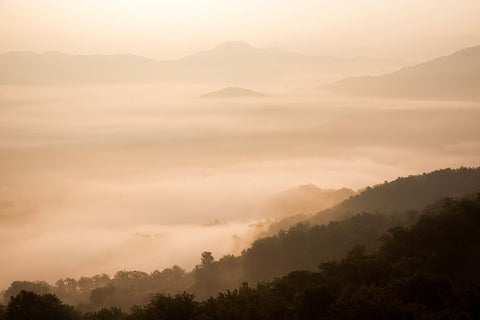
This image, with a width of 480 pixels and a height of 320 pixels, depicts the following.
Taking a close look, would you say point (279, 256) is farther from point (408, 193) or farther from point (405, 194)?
point (408, 193)

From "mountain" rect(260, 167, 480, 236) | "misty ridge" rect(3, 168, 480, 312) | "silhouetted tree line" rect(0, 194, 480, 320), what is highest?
"mountain" rect(260, 167, 480, 236)

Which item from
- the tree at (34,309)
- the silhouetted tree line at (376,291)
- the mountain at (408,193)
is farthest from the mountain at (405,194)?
the tree at (34,309)

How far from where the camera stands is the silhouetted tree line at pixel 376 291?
30641mm

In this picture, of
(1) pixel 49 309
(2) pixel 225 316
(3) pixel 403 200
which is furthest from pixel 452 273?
(3) pixel 403 200

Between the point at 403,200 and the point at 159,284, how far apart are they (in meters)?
53.8

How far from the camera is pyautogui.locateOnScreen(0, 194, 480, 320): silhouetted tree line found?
30.6m

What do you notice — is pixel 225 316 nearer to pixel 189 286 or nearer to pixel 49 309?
pixel 49 309

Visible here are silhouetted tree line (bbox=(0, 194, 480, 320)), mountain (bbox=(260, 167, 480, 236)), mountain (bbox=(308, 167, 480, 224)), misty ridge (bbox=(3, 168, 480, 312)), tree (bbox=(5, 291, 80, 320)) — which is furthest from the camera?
mountain (bbox=(308, 167, 480, 224))

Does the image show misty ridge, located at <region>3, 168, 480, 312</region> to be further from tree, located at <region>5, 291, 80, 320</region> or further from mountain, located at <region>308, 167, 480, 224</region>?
tree, located at <region>5, 291, 80, 320</region>

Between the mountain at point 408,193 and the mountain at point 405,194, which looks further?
the mountain at point 408,193

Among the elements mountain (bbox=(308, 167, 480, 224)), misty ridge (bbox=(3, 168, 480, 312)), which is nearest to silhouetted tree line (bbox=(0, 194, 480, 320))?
misty ridge (bbox=(3, 168, 480, 312))

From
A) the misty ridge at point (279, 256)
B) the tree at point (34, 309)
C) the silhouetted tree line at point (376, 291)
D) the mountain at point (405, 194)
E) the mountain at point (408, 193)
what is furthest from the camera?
the mountain at point (408, 193)

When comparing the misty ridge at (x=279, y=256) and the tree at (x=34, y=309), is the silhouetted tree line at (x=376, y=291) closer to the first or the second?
the tree at (x=34, y=309)

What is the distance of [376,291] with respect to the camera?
3238cm
